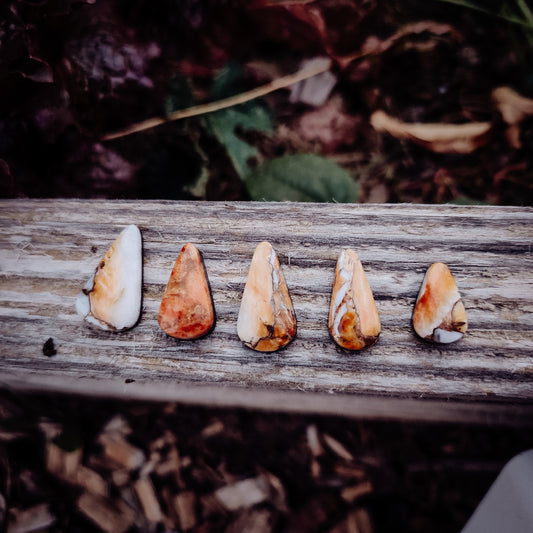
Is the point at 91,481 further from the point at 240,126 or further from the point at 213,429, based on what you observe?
the point at 240,126

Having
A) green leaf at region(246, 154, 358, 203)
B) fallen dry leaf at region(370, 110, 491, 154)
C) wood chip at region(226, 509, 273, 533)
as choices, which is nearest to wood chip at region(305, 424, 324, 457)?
wood chip at region(226, 509, 273, 533)

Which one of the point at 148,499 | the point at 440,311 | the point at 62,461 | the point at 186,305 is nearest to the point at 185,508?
the point at 148,499

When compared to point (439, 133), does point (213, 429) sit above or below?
below

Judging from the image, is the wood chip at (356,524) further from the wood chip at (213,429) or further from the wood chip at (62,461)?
the wood chip at (62,461)

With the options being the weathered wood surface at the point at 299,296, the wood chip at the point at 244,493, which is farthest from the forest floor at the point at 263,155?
the weathered wood surface at the point at 299,296

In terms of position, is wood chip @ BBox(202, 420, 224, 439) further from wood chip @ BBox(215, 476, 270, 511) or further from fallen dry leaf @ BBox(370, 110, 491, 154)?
fallen dry leaf @ BBox(370, 110, 491, 154)

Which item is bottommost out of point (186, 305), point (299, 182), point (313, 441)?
point (313, 441)

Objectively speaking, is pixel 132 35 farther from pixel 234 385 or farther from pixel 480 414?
pixel 480 414
